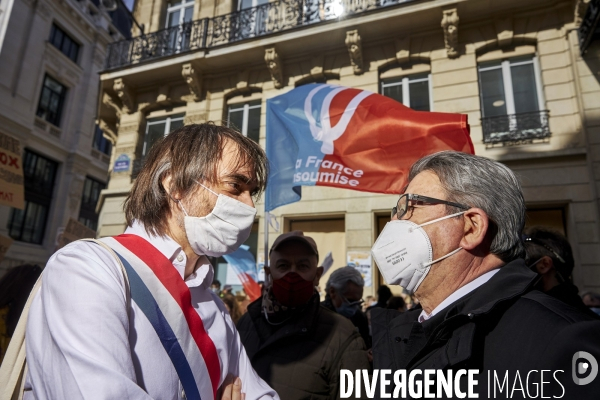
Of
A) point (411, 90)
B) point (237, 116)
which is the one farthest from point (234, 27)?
point (411, 90)

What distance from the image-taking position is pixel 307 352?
8.11 feet

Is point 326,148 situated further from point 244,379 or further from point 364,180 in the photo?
point 244,379

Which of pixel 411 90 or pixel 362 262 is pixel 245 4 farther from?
pixel 362 262

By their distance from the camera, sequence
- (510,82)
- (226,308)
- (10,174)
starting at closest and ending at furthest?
(226,308) < (10,174) < (510,82)

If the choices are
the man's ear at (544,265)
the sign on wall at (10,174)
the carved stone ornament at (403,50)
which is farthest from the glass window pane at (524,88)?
the sign on wall at (10,174)

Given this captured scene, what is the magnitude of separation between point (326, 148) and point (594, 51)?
23.3 ft

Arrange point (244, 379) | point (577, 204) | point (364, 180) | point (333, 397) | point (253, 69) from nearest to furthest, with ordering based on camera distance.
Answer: point (244, 379) < point (333, 397) < point (364, 180) < point (577, 204) < point (253, 69)

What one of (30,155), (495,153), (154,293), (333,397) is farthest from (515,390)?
(30,155)

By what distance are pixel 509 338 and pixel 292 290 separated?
1.69 m

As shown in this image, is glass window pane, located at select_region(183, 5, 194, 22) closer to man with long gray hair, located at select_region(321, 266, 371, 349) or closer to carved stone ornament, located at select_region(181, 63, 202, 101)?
carved stone ornament, located at select_region(181, 63, 202, 101)

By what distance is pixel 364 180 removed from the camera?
442 centimetres

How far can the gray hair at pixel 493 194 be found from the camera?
1.65m

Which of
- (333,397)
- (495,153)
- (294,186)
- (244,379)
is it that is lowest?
(333,397)

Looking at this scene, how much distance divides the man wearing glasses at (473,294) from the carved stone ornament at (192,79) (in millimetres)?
10103
